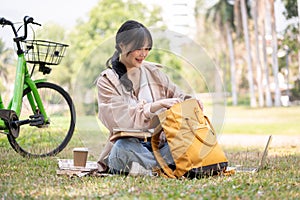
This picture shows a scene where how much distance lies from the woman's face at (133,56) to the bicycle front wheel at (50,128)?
1296mm

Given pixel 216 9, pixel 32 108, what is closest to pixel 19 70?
pixel 32 108

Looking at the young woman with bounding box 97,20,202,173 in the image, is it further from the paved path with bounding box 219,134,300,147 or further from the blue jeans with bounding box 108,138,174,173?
the paved path with bounding box 219,134,300,147

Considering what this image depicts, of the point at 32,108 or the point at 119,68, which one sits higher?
the point at 119,68

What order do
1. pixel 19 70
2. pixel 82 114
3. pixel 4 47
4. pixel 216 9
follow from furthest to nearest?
pixel 216 9, pixel 4 47, pixel 19 70, pixel 82 114

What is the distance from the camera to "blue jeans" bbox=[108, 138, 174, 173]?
3486mm

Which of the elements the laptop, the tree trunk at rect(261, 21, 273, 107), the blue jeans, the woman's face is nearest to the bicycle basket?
the woman's face

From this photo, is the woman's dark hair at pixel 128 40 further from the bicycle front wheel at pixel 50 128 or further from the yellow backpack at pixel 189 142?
the bicycle front wheel at pixel 50 128

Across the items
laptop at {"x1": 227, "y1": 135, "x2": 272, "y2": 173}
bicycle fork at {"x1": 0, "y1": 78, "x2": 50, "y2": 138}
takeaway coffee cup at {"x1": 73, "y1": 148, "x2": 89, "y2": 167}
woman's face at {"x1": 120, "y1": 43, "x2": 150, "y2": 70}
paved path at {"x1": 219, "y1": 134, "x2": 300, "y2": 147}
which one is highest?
woman's face at {"x1": 120, "y1": 43, "x2": 150, "y2": 70}

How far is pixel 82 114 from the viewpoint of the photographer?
12.7ft

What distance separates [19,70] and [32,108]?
33cm

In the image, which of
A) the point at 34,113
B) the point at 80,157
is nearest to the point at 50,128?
the point at 34,113

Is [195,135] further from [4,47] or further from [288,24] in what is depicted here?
[288,24]

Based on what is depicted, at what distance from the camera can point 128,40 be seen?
351 centimetres

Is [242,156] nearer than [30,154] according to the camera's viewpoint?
No
